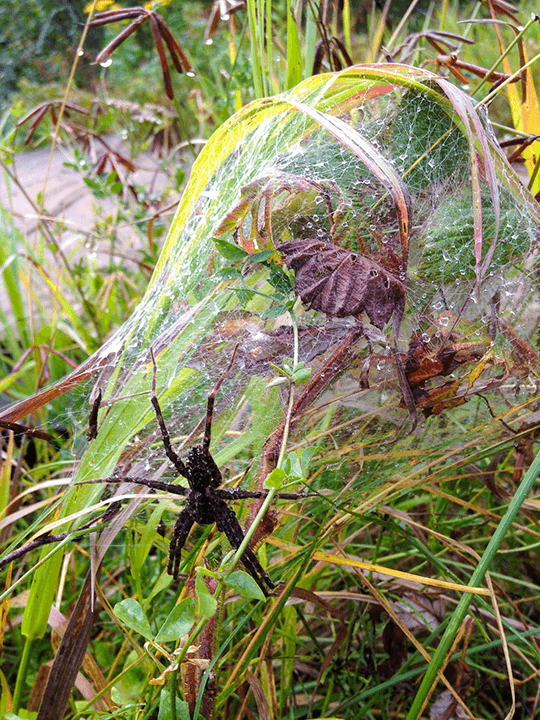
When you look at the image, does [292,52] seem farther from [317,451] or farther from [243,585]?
[243,585]

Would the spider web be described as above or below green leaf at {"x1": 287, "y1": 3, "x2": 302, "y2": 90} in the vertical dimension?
below

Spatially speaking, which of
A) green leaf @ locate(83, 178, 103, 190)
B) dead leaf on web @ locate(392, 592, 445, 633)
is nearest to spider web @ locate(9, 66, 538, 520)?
dead leaf on web @ locate(392, 592, 445, 633)

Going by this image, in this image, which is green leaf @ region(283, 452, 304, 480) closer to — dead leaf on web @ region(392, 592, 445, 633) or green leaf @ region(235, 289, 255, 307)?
green leaf @ region(235, 289, 255, 307)

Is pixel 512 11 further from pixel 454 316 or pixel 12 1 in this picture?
pixel 12 1

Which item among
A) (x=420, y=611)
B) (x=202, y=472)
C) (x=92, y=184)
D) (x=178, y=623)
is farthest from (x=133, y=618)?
(x=92, y=184)

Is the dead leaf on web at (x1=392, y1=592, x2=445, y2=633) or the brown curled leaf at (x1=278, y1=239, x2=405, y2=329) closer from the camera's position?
the brown curled leaf at (x1=278, y1=239, x2=405, y2=329)

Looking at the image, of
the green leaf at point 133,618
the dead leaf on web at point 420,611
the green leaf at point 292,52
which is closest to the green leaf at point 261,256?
the green leaf at point 133,618
